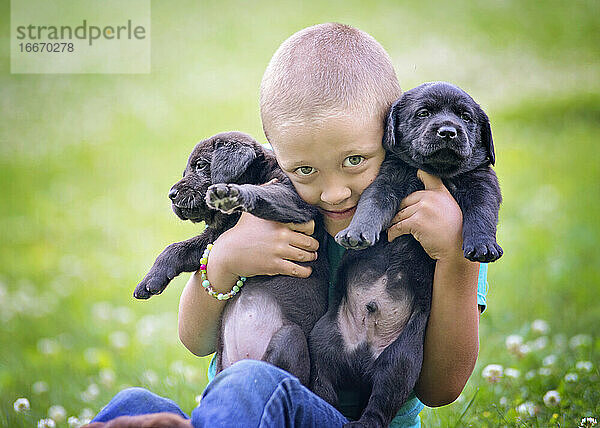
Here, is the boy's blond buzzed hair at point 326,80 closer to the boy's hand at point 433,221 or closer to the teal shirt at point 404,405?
the boy's hand at point 433,221

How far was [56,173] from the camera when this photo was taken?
7598 mm

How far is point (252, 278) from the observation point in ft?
8.90

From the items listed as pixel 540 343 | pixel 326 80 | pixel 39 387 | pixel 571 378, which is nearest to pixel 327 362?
pixel 326 80

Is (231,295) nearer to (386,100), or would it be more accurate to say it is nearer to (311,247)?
(311,247)

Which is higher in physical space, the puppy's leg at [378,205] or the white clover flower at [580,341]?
the puppy's leg at [378,205]

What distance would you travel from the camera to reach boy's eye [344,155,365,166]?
2.43 m

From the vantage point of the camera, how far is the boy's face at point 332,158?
2.37 metres

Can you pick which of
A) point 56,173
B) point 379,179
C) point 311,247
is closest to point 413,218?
point 379,179

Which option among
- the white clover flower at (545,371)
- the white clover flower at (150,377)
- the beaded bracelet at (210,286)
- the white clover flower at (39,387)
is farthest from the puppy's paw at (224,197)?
the white clover flower at (39,387)

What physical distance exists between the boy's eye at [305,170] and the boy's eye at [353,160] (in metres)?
0.11

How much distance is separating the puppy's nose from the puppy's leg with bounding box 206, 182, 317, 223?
1.76 ft

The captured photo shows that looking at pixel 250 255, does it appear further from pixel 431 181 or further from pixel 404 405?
pixel 404 405

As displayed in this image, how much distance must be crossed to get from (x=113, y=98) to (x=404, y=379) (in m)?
6.55

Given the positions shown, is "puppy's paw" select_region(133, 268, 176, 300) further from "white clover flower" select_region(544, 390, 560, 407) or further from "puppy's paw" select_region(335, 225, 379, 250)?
"white clover flower" select_region(544, 390, 560, 407)
